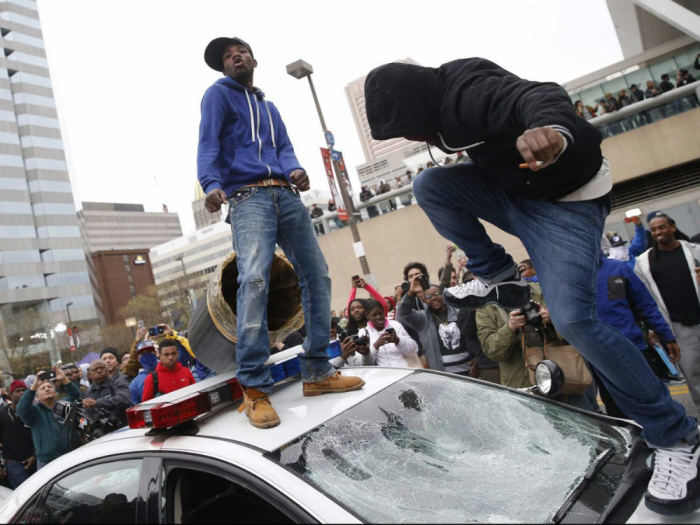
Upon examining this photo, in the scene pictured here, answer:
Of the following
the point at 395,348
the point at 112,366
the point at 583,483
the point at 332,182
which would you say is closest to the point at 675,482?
the point at 583,483

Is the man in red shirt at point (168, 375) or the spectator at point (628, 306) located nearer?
the spectator at point (628, 306)

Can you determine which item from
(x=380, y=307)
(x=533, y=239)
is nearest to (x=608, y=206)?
(x=533, y=239)

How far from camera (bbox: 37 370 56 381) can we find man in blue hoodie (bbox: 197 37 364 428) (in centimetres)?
402

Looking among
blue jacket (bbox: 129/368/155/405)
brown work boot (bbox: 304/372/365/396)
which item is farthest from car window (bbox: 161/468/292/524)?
blue jacket (bbox: 129/368/155/405)

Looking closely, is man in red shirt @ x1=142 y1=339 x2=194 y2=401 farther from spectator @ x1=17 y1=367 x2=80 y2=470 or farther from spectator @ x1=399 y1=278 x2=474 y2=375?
spectator @ x1=399 y1=278 x2=474 y2=375

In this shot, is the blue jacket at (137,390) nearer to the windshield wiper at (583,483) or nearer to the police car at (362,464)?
the police car at (362,464)

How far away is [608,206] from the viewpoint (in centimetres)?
191

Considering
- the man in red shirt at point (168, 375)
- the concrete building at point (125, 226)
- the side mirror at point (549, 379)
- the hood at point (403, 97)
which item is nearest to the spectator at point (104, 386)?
the man in red shirt at point (168, 375)

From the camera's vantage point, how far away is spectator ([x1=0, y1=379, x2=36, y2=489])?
5.86m

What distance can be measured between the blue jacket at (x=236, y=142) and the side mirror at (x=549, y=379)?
165 cm

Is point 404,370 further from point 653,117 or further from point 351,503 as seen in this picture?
point 653,117

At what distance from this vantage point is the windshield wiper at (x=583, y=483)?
57.1 inches

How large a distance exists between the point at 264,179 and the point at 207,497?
5.07ft

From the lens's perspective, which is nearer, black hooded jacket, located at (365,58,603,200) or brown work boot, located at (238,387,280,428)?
black hooded jacket, located at (365,58,603,200)
